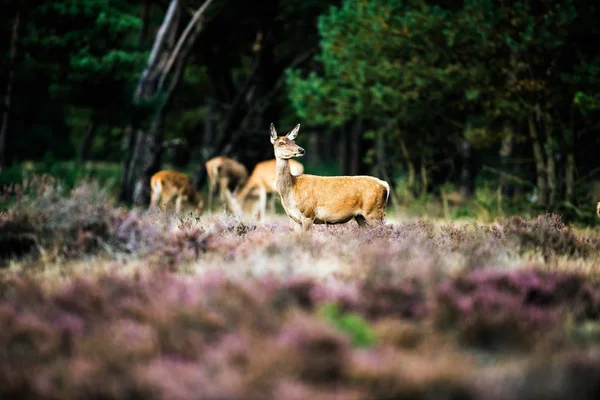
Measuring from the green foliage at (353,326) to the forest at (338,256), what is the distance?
21 mm

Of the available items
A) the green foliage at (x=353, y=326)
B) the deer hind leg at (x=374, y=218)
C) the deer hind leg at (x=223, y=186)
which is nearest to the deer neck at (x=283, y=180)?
the deer hind leg at (x=374, y=218)

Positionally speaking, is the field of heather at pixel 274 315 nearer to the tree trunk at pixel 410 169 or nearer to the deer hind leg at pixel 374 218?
the deer hind leg at pixel 374 218

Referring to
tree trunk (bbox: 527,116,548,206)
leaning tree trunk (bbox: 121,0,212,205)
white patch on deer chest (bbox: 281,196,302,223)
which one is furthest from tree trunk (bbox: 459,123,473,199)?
white patch on deer chest (bbox: 281,196,302,223)

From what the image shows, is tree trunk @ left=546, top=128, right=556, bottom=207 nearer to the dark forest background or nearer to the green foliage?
the dark forest background

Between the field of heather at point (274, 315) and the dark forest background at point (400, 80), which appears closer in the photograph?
the field of heather at point (274, 315)

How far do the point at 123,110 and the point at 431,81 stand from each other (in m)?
7.07

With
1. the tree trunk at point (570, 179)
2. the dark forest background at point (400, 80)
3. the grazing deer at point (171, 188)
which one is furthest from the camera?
the grazing deer at point (171, 188)

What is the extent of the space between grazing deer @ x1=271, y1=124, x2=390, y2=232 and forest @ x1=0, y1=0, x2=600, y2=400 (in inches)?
2.2

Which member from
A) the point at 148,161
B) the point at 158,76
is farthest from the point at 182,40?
the point at 148,161

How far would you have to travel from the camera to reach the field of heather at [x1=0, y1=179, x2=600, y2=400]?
454 centimetres

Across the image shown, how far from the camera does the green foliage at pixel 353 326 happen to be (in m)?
5.29

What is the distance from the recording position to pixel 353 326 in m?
5.40

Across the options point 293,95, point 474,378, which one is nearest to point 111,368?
point 474,378

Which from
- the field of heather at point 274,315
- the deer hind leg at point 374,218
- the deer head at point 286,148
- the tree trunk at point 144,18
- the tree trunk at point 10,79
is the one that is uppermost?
the tree trunk at point 144,18
